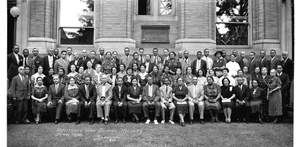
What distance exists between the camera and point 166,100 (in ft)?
33.1

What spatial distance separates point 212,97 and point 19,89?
648 centimetres

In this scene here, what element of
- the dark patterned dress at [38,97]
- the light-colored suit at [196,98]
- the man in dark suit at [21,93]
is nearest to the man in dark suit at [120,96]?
the light-colored suit at [196,98]

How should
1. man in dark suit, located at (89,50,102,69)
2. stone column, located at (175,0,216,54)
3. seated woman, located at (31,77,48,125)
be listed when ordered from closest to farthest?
seated woman, located at (31,77,48,125), man in dark suit, located at (89,50,102,69), stone column, located at (175,0,216,54)

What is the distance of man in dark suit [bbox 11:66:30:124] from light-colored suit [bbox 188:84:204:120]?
212 inches

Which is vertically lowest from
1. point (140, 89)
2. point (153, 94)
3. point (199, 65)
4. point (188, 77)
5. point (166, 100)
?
point (166, 100)

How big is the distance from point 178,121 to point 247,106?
239 cm

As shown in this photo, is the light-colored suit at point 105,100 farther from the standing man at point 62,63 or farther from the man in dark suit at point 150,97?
the standing man at point 62,63

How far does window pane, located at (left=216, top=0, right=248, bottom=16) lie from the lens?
14.4 m

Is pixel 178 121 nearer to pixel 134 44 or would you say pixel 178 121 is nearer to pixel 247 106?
pixel 247 106

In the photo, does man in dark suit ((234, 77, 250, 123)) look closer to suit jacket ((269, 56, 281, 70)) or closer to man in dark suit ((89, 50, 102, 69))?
suit jacket ((269, 56, 281, 70))

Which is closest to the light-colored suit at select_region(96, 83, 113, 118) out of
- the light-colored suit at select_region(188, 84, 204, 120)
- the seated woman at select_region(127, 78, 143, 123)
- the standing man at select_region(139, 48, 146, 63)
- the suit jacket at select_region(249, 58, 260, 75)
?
the seated woman at select_region(127, 78, 143, 123)

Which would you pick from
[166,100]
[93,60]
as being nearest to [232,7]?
[166,100]

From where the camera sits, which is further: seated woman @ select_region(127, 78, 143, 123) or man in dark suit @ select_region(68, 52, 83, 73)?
man in dark suit @ select_region(68, 52, 83, 73)

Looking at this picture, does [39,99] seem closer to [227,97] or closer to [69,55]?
[69,55]
